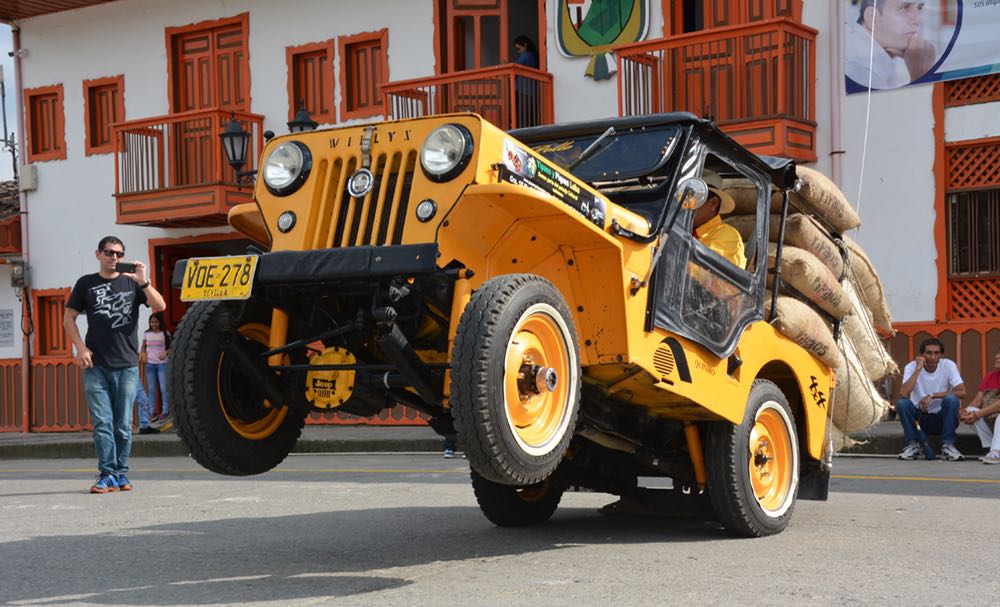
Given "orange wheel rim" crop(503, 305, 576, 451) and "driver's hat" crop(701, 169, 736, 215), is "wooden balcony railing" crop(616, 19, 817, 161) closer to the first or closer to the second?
"driver's hat" crop(701, 169, 736, 215)

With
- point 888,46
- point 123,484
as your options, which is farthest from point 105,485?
point 888,46

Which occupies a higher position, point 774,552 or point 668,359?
point 668,359

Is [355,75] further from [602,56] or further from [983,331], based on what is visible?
[983,331]

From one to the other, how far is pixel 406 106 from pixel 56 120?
7978 millimetres

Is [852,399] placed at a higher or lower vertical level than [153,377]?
higher

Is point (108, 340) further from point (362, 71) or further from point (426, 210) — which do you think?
point (362, 71)

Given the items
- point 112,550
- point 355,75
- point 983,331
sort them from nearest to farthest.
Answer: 1. point 112,550
2. point 983,331
3. point 355,75

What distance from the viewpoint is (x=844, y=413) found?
916 cm

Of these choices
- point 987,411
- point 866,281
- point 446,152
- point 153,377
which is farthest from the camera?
point 153,377

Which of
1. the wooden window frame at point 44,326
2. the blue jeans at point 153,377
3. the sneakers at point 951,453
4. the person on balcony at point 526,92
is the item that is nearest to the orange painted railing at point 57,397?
the wooden window frame at point 44,326

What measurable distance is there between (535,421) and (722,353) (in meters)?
1.72

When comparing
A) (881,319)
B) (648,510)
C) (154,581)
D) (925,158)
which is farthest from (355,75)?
(154,581)

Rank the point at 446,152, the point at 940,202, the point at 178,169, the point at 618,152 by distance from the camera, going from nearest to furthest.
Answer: the point at 446,152
the point at 618,152
the point at 940,202
the point at 178,169

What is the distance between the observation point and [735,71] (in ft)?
61.1
